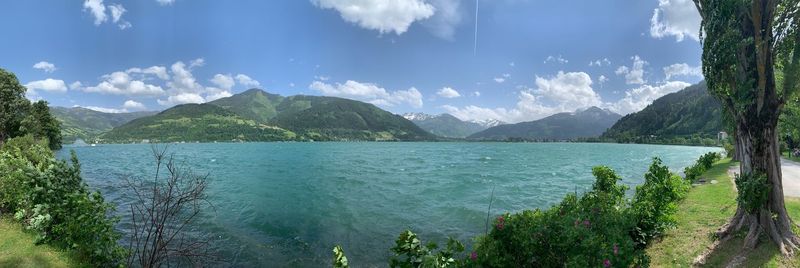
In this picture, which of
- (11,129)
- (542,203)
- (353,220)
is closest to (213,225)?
(353,220)

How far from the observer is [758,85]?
11.5 meters

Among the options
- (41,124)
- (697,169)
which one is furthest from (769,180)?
(41,124)

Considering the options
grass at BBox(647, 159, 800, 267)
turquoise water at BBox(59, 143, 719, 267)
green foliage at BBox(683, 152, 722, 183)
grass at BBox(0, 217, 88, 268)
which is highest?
green foliage at BBox(683, 152, 722, 183)

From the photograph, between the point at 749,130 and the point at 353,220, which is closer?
the point at 749,130

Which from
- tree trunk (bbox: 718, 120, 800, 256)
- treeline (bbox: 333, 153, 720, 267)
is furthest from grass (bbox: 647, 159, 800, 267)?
treeline (bbox: 333, 153, 720, 267)

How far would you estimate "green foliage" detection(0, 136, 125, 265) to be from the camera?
44.5ft

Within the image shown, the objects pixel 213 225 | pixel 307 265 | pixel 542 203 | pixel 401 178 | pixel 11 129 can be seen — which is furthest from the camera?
pixel 11 129

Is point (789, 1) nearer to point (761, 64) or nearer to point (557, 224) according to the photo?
point (761, 64)

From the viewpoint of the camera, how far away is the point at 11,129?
60.1m

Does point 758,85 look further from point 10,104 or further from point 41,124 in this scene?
point 41,124

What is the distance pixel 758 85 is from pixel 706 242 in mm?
5690

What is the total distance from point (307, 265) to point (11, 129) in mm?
74716

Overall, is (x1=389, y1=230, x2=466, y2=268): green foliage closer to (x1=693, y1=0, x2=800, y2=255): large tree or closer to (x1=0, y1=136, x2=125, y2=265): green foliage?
(x1=693, y1=0, x2=800, y2=255): large tree

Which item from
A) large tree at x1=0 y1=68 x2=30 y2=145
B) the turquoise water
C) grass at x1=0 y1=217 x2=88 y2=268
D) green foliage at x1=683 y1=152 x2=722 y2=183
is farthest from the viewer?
large tree at x1=0 y1=68 x2=30 y2=145
